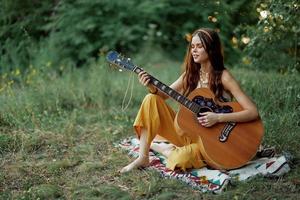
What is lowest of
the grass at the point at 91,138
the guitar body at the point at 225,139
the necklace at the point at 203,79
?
the grass at the point at 91,138

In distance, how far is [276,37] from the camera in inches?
232

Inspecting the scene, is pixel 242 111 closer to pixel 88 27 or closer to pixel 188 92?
pixel 188 92

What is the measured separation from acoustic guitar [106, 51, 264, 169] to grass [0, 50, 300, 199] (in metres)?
0.25

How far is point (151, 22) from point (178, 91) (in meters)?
5.70

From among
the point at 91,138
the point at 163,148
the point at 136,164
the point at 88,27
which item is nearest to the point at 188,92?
the point at 163,148

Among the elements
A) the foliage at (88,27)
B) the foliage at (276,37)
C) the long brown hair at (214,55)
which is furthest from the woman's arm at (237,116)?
the foliage at (88,27)

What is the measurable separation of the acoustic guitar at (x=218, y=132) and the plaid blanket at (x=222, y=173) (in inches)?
3.2

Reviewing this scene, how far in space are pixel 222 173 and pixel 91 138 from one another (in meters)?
1.65

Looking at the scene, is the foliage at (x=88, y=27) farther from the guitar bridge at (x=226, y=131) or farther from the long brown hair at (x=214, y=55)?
the guitar bridge at (x=226, y=131)

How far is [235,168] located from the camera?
4203mm

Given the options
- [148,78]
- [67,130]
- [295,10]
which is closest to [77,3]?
[67,130]

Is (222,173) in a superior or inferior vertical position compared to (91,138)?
superior

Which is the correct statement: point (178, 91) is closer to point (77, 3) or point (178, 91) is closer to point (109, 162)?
point (109, 162)

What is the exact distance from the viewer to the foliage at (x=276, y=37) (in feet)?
17.0
